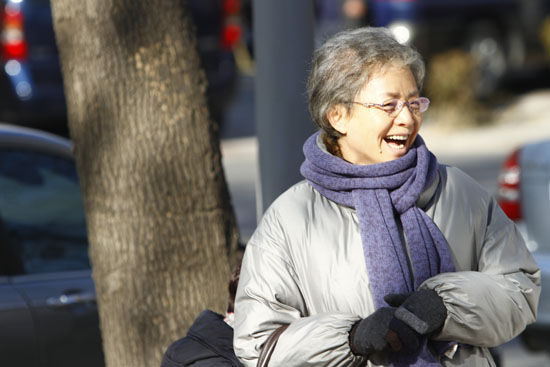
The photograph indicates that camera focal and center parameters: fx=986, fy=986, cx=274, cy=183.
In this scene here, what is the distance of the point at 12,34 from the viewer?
1011cm

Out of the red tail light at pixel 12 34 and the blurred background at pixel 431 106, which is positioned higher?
the red tail light at pixel 12 34

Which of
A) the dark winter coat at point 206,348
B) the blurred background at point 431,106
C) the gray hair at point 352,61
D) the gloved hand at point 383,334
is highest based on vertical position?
the gray hair at point 352,61

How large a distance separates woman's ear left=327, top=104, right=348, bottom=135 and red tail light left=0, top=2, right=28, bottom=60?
26.7 ft

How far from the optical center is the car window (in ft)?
13.9

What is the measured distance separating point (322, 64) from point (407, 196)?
0.42 m

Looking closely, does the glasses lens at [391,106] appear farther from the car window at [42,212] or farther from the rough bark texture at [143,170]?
the car window at [42,212]

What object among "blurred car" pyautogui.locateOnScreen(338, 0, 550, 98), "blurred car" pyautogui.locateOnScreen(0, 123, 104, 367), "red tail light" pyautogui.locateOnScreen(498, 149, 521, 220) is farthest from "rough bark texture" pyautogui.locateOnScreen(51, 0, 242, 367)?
"blurred car" pyautogui.locateOnScreen(338, 0, 550, 98)

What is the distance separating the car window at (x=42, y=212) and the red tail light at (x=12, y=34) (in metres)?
6.10

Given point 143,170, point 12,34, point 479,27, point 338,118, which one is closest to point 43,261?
point 143,170

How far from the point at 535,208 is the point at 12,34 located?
659 cm

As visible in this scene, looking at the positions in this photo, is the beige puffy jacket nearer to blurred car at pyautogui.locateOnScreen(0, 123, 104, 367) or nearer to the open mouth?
the open mouth

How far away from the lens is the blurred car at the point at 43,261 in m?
3.87

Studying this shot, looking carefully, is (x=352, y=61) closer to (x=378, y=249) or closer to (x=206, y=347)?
(x=378, y=249)

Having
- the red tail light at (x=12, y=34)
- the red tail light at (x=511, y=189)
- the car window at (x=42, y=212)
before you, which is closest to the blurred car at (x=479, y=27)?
the red tail light at (x=12, y=34)
